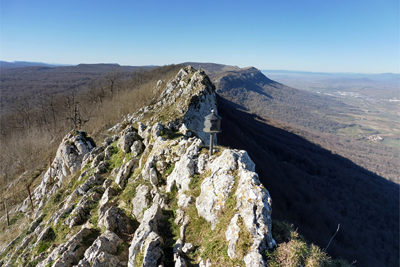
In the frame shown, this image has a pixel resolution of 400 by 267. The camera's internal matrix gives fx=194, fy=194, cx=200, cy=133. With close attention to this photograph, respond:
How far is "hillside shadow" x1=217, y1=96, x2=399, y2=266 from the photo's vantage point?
37.9 metres

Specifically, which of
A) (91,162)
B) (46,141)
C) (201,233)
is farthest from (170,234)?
(46,141)

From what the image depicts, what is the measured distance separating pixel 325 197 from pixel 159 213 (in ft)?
218

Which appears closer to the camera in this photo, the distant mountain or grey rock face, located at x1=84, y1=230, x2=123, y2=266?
grey rock face, located at x1=84, y1=230, x2=123, y2=266

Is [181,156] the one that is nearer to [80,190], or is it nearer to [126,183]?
[126,183]

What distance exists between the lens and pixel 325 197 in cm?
5841

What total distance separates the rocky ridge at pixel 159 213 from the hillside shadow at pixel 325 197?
71.0 feet

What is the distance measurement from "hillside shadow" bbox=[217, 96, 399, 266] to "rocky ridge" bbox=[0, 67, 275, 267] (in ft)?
71.0

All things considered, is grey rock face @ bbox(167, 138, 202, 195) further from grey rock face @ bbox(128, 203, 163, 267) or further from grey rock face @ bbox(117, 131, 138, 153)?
grey rock face @ bbox(117, 131, 138, 153)

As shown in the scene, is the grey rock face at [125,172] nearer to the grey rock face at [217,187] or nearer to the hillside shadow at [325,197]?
the grey rock face at [217,187]

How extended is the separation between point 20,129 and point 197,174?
5925 centimetres

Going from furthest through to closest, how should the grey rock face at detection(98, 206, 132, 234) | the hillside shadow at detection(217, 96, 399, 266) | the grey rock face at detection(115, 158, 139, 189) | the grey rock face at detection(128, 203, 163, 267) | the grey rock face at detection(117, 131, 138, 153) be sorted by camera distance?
the hillside shadow at detection(217, 96, 399, 266)
the grey rock face at detection(117, 131, 138, 153)
the grey rock face at detection(115, 158, 139, 189)
the grey rock face at detection(98, 206, 132, 234)
the grey rock face at detection(128, 203, 163, 267)

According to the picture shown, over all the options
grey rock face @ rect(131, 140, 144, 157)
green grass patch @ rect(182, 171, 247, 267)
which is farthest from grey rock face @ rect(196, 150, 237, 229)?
grey rock face @ rect(131, 140, 144, 157)

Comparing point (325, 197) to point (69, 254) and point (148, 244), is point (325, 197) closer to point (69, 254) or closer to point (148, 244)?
point (148, 244)

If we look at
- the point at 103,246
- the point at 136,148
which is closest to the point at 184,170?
the point at 103,246
